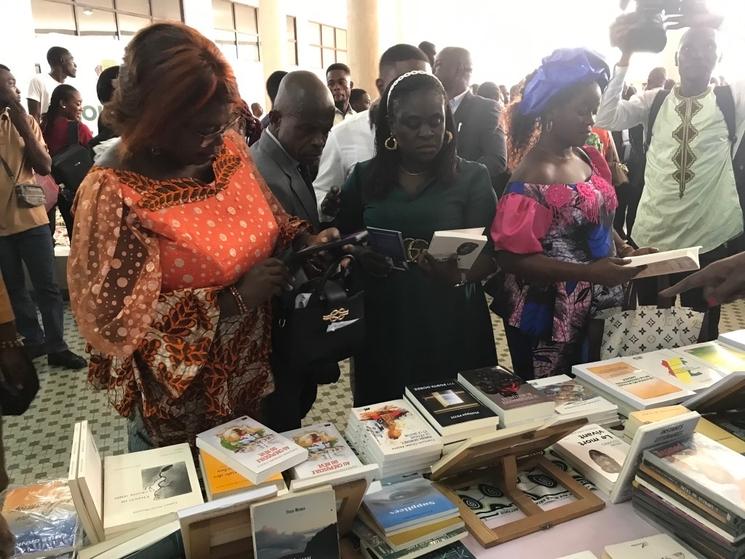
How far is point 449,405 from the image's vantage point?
130 centimetres

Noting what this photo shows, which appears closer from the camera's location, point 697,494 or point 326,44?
point 697,494

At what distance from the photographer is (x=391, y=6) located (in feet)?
45.8

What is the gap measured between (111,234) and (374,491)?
76 centimetres

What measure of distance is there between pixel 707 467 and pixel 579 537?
0.92 ft

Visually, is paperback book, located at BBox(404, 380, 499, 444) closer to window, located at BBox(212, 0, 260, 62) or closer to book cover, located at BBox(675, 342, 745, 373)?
book cover, located at BBox(675, 342, 745, 373)

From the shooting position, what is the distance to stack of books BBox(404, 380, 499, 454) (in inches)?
47.8

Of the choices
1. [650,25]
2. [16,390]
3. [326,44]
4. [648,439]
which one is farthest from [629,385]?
[326,44]

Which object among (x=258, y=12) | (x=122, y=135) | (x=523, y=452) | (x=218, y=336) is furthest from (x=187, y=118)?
(x=258, y=12)

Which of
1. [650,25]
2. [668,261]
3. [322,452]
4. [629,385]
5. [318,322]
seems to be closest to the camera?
[322,452]

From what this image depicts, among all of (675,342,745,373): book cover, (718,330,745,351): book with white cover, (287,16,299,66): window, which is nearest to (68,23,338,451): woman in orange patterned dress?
(675,342,745,373): book cover

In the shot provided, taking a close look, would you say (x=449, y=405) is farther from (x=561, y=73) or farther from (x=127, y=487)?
(x=561, y=73)

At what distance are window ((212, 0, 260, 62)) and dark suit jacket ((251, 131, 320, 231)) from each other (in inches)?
404

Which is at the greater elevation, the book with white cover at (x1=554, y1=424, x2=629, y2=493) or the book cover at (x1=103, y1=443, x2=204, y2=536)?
the book cover at (x1=103, y1=443, x2=204, y2=536)

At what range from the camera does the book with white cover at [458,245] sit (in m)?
1.47
